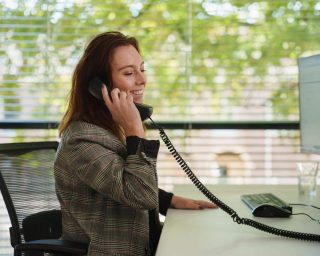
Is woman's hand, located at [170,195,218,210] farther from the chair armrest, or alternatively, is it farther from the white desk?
the chair armrest

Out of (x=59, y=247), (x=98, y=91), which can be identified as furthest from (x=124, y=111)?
(x=59, y=247)

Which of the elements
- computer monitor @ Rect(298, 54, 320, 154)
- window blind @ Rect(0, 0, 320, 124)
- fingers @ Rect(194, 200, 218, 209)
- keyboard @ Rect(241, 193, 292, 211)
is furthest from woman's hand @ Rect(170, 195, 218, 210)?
window blind @ Rect(0, 0, 320, 124)

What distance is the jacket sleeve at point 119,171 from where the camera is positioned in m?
1.47

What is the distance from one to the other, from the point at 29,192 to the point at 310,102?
116cm

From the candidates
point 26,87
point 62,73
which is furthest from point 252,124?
point 26,87

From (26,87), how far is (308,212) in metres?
1.81

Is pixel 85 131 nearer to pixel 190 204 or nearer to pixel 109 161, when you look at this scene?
pixel 109 161

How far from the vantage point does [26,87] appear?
3041 mm

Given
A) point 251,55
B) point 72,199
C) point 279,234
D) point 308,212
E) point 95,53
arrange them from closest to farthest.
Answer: point 279,234 < point 72,199 < point 95,53 < point 308,212 < point 251,55

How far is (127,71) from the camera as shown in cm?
176

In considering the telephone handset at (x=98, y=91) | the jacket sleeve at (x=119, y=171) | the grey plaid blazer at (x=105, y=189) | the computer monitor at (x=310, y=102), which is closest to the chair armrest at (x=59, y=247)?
the grey plaid blazer at (x=105, y=189)

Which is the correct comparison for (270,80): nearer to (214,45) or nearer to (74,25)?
(214,45)

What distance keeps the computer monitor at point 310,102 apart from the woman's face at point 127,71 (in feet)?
2.42

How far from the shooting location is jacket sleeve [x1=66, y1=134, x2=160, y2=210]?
4.83ft
